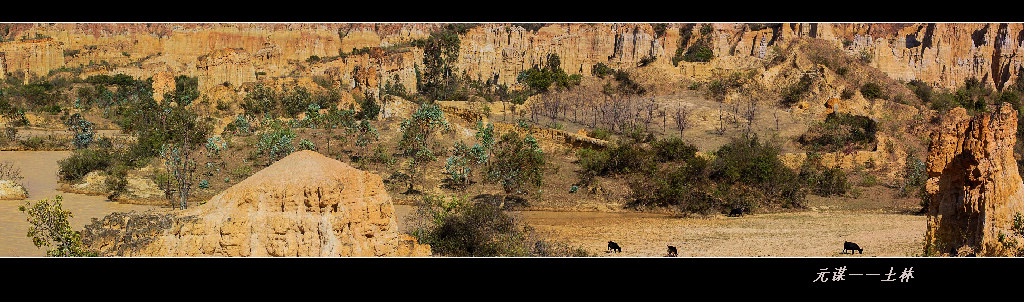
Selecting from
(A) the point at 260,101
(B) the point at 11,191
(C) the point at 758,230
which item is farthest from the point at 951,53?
(B) the point at 11,191

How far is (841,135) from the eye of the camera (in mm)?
35188

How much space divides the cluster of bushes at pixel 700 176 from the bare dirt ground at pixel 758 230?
813mm

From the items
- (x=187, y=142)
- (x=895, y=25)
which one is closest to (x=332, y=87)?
(x=187, y=142)

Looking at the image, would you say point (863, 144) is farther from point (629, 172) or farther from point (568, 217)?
point (568, 217)

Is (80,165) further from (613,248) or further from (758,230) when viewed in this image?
(758,230)

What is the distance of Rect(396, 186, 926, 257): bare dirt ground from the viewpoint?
66.5 feet

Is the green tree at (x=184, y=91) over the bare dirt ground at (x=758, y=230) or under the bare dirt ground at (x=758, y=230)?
over

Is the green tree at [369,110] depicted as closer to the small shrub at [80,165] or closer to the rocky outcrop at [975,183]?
the small shrub at [80,165]

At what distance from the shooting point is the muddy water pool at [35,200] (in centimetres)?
2051

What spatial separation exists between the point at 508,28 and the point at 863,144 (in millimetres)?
44866

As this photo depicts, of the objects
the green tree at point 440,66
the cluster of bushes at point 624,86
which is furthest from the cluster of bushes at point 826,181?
the green tree at point 440,66

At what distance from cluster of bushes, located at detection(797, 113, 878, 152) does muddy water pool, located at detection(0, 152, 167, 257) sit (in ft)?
76.0

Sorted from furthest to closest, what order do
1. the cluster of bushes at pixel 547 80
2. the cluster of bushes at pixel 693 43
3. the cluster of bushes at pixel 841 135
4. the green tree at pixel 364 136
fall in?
the cluster of bushes at pixel 693 43 < the cluster of bushes at pixel 547 80 < the cluster of bushes at pixel 841 135 < the green tree at pixel 364 136

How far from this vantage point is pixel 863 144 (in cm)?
3453
